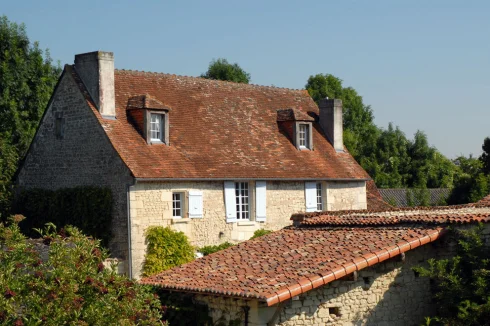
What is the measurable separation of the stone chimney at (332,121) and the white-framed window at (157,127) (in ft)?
24.8

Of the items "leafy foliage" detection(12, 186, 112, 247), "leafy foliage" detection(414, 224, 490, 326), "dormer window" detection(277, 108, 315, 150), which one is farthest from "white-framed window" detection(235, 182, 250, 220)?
"leafy foliage" detection(414, 224, 490, 326)

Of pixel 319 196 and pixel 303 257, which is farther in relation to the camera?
pixel 319 196

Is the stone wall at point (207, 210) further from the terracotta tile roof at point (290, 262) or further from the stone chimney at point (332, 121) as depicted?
the terracotta tile roof at point (290, 262)

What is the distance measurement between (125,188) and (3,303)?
11.3 metres

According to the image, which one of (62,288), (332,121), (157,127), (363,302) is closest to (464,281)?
(363,302)

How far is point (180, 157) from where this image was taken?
25.0m

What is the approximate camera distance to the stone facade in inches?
579

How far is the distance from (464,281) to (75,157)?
44.4 ft

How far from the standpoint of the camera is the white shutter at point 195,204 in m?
24.5

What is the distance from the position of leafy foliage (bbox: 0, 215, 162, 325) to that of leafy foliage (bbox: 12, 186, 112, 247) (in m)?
9.76

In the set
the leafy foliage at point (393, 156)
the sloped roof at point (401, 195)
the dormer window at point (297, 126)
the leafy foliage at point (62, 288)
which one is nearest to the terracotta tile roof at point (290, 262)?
the leafy foliage at point (62, 288)

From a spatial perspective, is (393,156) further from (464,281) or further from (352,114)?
(464,281)

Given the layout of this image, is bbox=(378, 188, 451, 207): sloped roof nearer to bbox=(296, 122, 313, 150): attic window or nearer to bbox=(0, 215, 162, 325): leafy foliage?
bbox=(296, 122, 313, 150): attic window

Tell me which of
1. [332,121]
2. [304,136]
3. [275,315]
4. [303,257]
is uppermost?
[332,121]
